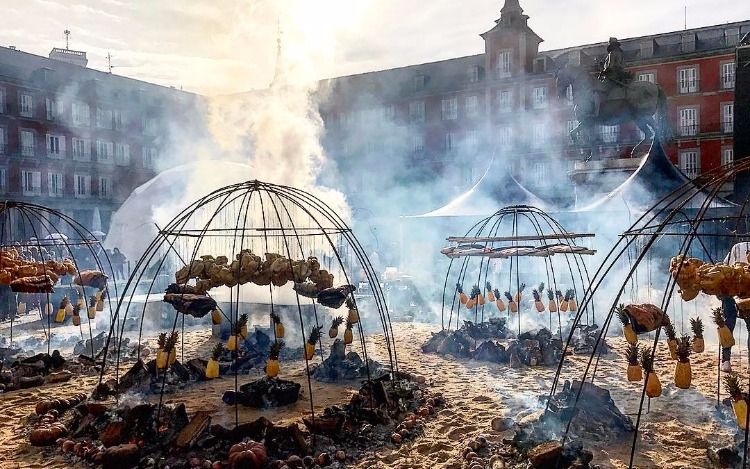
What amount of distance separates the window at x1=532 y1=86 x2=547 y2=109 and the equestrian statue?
24.9 m

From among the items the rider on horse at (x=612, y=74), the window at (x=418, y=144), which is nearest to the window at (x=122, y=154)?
the window at (x=418, y=144)

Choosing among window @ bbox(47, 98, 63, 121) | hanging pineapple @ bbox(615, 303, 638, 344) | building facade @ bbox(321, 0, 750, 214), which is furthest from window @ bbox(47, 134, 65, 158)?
hanging pineapple @ bbox(615, 303, 638, 344)

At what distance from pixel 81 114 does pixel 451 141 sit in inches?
1358

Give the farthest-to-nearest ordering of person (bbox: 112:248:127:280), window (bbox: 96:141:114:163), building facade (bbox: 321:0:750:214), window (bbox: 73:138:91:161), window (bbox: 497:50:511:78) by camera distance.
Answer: window (bbox: 96:141:114:163) → window (bbox: 73:138:91:161) → window (bbox: 497:50:511:78) → building facade (bbox: 321:0:750:214) → person (bbox: 112:248:127:280)

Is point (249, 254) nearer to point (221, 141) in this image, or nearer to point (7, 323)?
point (7, 323)

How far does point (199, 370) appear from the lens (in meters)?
13.4

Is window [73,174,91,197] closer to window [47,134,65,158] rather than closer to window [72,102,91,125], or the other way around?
window [47,134,65,158]

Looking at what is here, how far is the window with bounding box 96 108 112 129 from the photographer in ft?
169

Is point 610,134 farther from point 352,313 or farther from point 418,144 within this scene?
point 352,313

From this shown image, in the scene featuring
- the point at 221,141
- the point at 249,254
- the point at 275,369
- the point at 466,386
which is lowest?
the point at 466,386

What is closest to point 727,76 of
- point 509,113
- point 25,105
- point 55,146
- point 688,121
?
point 688,121

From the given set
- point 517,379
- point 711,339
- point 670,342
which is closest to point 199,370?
point 517,379

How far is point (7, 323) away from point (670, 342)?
870 inches

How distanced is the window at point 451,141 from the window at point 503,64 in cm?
668
